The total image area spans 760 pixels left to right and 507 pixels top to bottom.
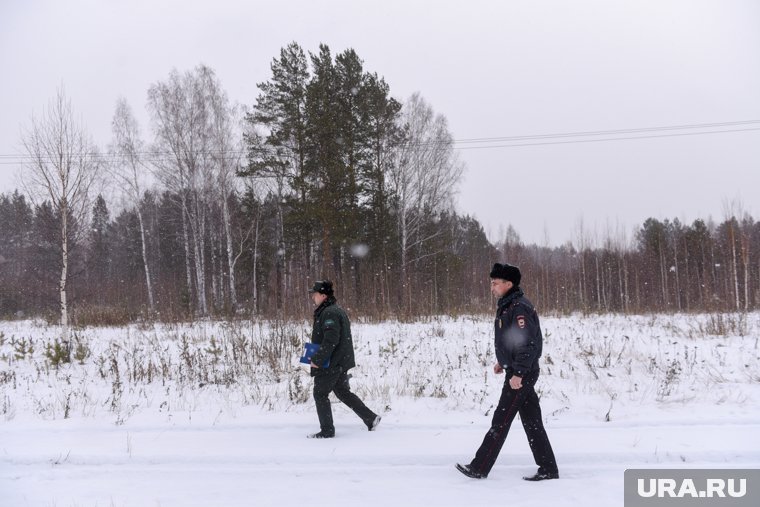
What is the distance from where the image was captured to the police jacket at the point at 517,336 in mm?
3898

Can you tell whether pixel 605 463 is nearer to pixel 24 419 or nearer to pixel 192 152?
pixel 24 419

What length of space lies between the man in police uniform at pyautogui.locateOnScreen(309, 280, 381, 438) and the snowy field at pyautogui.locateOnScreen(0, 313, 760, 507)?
27 centimetres

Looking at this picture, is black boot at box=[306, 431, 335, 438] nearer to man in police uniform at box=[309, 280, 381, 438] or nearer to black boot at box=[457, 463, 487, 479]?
man in police uniform at box=[309, 280, 381, 438]

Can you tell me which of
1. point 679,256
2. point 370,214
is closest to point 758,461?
point 370,214

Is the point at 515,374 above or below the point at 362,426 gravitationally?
above

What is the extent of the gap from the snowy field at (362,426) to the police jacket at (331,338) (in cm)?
89

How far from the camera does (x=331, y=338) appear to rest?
520 centimetres

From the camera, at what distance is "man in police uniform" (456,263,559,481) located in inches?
155

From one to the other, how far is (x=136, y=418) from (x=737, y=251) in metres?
38.8

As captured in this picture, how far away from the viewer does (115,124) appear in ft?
77.8

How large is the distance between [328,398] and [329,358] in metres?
0.54

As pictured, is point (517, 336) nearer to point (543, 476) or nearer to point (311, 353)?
point (543, 476)

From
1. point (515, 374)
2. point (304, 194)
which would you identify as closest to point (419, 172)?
point (304, 194)

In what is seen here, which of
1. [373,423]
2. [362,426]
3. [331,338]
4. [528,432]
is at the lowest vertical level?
[362,426]
